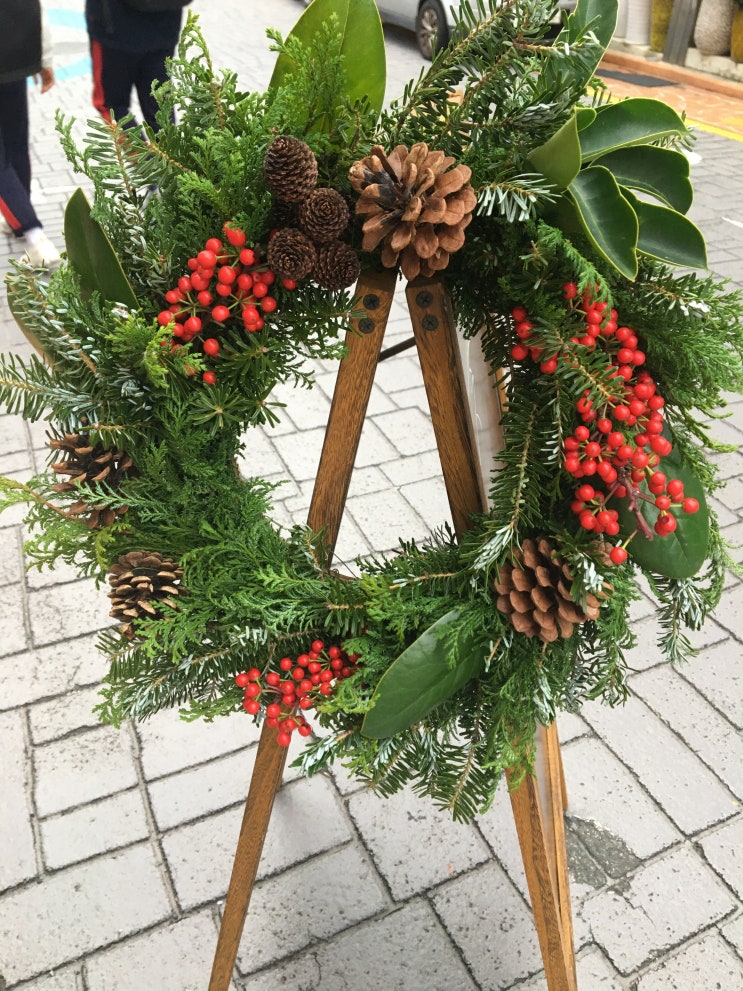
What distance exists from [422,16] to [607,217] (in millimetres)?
8104

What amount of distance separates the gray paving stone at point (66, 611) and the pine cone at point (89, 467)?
4.16 ft

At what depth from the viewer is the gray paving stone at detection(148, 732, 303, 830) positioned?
5.89 ft

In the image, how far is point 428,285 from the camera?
94 centimetres

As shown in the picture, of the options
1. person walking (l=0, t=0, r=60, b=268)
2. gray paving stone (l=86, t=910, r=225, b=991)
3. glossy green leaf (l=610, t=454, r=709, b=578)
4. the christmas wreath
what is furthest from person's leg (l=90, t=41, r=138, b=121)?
glossy green leaf (l=610, t=454, r=709, b=578)

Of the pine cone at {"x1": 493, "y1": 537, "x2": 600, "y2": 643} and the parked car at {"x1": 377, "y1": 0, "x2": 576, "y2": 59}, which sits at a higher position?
the parked car at {"x1": 377, "y1": 0, "x2": 576, "y2": 59}

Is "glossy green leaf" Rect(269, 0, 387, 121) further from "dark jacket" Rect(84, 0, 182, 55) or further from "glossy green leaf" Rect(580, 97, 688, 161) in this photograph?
"dark jacket" Rect(84, 0, 182, 55)

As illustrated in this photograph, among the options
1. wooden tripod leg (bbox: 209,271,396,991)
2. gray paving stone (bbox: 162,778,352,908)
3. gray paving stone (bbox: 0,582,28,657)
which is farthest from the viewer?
gray paving stone (bbox: 0,582,28,657)

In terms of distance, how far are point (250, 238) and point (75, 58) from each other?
7566 millimetres

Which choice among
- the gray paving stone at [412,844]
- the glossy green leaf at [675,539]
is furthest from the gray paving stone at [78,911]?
the glossy green leaf at [675,539]

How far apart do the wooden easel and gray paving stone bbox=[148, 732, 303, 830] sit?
1.37 feet

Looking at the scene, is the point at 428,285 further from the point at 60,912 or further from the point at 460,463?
the point at 60,912

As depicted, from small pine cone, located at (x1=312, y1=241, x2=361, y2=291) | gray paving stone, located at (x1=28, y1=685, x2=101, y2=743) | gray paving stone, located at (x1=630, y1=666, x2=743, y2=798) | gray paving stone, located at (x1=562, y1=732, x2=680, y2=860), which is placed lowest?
gray paving stone, located at (x1=28, y1=685, x2=101, y2=743)

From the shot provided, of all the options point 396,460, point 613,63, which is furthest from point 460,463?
point 613,63

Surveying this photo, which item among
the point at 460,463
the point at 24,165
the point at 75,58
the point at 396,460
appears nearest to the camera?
the point at 460,463
